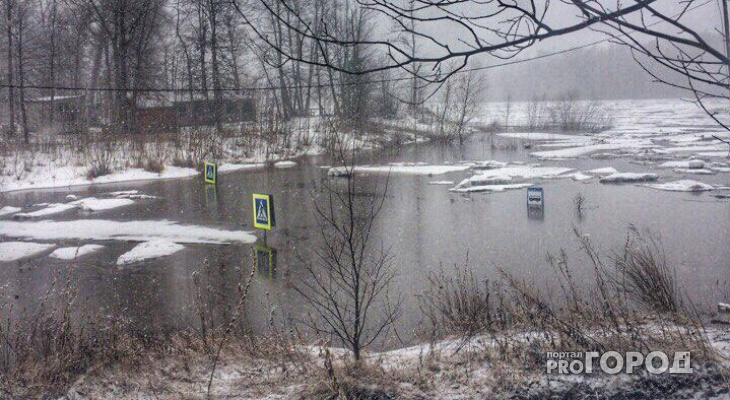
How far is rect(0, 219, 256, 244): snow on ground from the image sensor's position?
11.8 metres

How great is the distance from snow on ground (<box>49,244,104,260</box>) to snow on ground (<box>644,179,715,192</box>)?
14.2m

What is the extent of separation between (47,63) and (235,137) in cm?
1059

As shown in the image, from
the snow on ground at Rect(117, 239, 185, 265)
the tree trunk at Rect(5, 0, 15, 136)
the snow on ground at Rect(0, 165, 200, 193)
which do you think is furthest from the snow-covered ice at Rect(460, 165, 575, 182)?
the tree trunk at Rect(5, 0, 15, 136)

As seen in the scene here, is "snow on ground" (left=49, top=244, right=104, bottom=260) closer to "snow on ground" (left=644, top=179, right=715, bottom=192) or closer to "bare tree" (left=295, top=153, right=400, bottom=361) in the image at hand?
"bare tree" (left=295, top=153, right=400, bottom=361)

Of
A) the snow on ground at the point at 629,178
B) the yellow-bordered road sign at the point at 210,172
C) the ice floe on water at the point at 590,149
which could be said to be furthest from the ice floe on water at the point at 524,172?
the yellow-bordered road sign at the point at 210,172

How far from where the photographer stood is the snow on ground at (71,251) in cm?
1048

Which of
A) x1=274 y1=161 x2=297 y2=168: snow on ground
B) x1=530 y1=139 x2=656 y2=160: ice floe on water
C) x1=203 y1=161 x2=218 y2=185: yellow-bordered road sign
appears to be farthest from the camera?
x1=530 y1=139 x2=656 y2=160: ice floe on water

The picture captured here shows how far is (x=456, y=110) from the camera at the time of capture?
42.4 metres

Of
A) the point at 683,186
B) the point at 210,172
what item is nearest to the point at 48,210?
the point at 210,172

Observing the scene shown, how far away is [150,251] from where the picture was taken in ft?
35.1

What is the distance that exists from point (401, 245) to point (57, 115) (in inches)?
974

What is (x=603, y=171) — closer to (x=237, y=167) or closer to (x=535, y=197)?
(x=535, y=197)

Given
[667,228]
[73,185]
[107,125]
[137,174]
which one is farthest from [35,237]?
[107,125]

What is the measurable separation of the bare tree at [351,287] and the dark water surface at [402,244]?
290 mm
